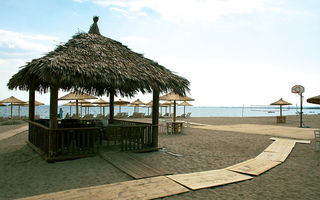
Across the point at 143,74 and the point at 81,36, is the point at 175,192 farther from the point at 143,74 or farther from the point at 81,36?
the point at 81,36

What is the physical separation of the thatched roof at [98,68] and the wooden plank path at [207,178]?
2.96 meters

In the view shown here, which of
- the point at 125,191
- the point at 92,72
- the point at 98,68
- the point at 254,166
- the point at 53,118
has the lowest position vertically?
the point at 254,166

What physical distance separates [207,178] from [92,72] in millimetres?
3772

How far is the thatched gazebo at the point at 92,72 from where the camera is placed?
5.75 meters

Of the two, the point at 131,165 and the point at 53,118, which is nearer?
the point at 131,165

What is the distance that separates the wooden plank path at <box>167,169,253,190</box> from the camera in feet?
14.2

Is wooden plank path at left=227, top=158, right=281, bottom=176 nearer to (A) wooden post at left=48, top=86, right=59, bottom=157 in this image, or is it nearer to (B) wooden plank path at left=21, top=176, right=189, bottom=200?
(B) wooden plank path at left=21, top=176, right=189, bottom=200

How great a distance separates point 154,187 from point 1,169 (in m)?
3.73

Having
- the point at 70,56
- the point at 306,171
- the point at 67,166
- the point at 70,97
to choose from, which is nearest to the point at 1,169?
the point at 67,166

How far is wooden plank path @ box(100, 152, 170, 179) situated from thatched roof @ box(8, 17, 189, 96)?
6.28 feet

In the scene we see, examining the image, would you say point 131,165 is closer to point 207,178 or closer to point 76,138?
point 207,178

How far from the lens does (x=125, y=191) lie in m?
3.85

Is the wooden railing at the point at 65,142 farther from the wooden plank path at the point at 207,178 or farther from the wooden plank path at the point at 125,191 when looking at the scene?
the wooden plank path at the point at 207,178

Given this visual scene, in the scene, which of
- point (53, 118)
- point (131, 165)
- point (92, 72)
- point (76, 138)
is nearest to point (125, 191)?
point (131, 165)
